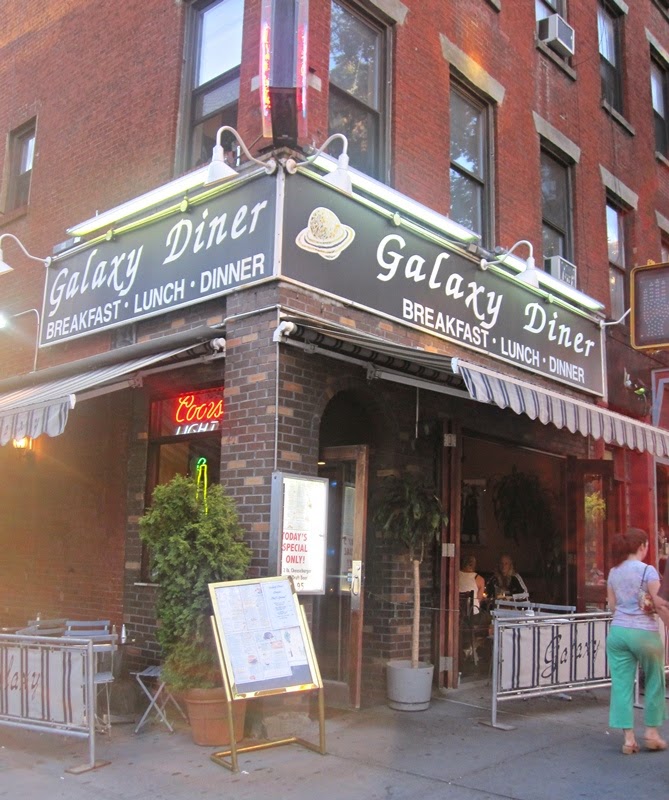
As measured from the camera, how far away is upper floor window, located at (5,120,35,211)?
1168cm

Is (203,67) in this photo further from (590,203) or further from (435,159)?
(590,203)

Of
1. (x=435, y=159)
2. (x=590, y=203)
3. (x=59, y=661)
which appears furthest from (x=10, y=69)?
(x=59, y=661)

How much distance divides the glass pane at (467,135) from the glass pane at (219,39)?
2.94 metres

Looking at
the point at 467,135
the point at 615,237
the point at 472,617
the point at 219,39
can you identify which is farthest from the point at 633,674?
the point at 615,237

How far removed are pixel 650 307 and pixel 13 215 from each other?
8.31m

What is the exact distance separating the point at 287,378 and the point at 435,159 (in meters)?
3.84

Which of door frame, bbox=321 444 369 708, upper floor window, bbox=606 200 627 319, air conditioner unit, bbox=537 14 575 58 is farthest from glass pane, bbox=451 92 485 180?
door frame, bbox=321 444 369 708

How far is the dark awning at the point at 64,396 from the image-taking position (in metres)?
6.82

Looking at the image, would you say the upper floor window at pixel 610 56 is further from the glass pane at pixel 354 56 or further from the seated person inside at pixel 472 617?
the seated person inside at pixel 472 617

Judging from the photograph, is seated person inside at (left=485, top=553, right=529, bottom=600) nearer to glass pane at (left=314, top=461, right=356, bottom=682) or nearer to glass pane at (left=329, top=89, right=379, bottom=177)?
glass pane at (left=314, top=461, right=356, bottom=682)

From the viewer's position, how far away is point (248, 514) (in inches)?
269

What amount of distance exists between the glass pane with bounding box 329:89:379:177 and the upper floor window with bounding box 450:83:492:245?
1.50 metres

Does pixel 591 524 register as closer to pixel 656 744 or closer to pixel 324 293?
pixel 656 744

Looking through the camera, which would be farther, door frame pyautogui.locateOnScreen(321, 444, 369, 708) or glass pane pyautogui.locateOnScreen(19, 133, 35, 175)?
glass pane pyautogui.locateOnScreen(19, 133, 35, 175)
